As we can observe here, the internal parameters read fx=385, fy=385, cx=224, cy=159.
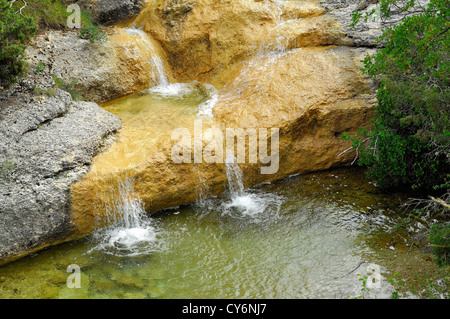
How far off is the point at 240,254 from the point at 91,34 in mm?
5708

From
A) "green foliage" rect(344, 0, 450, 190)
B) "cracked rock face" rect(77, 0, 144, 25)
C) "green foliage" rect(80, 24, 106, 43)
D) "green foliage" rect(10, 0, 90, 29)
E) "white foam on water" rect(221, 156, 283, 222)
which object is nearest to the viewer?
"green foliage" rect(344, 0, 450, 190)

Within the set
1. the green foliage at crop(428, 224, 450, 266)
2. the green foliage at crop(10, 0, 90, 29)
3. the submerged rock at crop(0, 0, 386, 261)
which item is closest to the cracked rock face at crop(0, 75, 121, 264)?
the submerged rock at crop(0, 0, 386, 261)

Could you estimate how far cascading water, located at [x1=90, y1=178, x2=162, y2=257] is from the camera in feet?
19.4

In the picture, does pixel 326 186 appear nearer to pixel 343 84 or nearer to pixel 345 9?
pixel 343 84

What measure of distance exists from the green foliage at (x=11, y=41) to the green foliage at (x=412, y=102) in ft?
16.6

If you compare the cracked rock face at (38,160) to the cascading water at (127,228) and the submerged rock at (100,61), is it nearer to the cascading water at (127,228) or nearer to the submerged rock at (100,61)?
the cascading water at (127,228)

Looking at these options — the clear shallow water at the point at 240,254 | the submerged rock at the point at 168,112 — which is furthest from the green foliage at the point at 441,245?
the submerged rock at the point at 168,112

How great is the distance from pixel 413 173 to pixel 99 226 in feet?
17.1

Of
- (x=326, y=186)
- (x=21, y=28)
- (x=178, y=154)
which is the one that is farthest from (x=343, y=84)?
(x=21, y=28)

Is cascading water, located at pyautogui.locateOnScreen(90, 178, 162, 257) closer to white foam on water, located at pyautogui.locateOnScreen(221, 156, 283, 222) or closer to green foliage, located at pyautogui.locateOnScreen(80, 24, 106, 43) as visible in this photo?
white foam on water, located at pyautogui.locateOnScreen(221, 156, 283, 222)

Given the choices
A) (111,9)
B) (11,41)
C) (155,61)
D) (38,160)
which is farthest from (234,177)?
(111,9)

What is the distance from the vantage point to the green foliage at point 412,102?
4.86 meters

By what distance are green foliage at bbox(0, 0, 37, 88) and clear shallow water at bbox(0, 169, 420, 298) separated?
9.48 feet

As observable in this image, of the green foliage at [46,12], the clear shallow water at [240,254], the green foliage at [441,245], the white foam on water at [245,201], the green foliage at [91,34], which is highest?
the green foliage at [46,12]
